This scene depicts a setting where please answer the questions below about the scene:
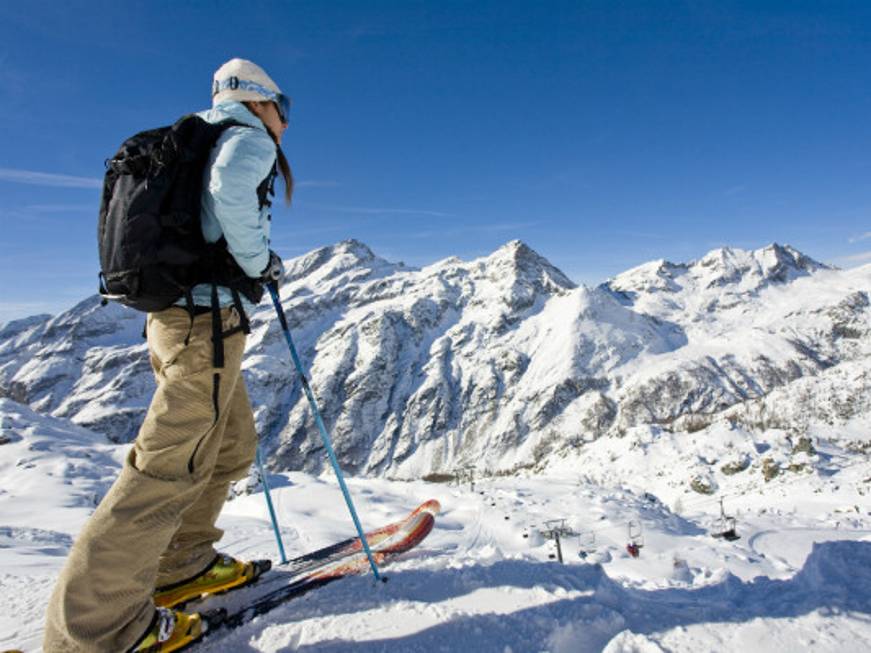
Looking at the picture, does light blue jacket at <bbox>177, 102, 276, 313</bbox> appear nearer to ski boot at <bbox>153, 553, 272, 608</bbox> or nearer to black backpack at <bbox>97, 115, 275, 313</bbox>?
black backpack at <bbox>97, 115, 275, 313</bbox>

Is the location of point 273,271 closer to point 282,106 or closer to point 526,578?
point 282,106

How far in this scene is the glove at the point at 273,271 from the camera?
3.45m

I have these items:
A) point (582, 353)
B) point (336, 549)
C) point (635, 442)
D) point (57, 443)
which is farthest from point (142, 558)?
point (582, 353)

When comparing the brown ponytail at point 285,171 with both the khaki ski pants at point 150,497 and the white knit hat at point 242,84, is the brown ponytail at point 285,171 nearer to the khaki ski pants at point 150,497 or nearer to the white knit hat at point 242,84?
the white knit hat at point 242,84

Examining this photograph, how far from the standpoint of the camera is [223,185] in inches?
107

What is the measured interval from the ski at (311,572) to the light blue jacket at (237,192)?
2151mm

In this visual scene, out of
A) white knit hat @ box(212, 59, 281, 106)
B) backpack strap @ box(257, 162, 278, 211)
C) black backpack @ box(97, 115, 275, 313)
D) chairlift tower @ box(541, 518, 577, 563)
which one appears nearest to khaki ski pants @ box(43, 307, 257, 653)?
black backpack @ box(97, 115, 275, 313)

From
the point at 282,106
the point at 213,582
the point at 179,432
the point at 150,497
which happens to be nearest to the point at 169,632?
the point at 150,497

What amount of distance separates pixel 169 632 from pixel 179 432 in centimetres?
117

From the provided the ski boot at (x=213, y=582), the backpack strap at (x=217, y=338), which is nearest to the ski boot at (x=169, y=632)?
the ski boot at (x=213, y=582)

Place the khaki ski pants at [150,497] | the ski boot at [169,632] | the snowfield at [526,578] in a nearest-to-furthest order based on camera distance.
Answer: the khaki ski pants at [150,497], the ski boot at [169,632], the snowfield at [526,578]

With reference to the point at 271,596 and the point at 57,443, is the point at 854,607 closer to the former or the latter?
the point at 271,596

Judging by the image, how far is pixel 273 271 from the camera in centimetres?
356

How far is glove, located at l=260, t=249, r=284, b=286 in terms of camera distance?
345cm
